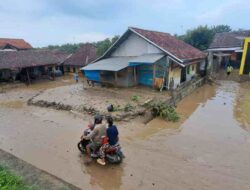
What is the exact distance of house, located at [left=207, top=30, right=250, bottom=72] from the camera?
73.6 ft

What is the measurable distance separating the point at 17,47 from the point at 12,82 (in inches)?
619

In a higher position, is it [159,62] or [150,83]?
[159,62]

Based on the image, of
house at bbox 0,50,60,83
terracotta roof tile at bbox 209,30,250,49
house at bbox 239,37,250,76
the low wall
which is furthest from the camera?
terracotta roof tile at bbox 209,30,250,49

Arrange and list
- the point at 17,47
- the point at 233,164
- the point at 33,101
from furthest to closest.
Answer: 1. the point at 17,47
2. the point at 33,101
3. the point at 233,164

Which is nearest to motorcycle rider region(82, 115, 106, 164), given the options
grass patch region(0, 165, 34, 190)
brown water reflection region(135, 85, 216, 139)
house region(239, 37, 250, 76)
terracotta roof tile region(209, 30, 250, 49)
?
grass patch region(0, 165, 34, 190)

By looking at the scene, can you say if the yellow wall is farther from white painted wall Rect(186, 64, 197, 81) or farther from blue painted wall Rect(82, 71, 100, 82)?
blue painted wall Rect(82, 71, 100, 82)

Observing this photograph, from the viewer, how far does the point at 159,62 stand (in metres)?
15.4

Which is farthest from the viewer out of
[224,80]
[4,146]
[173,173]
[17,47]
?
[17,47]

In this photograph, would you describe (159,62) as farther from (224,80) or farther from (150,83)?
(224,80)

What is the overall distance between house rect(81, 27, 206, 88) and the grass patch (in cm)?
1041

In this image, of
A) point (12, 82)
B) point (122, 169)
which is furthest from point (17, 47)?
point (122, 169)

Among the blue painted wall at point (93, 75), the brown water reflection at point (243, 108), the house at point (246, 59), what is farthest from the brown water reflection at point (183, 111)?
the blue painted wall at point (93, 75)

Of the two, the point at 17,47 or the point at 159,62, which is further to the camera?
the point at 17,47

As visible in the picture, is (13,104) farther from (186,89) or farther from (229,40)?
(229,40)
